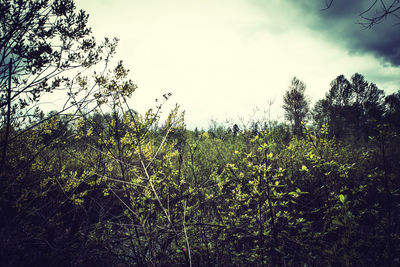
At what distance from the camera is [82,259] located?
252cm

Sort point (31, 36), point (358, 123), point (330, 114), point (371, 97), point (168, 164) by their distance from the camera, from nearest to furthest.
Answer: point (31, 36) < point (168, 164) < point (330, 114) < point (358, 123) < point (371, 97)

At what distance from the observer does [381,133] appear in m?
1.96

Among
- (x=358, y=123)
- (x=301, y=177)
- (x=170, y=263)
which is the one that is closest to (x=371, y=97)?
(x=358, y=123)

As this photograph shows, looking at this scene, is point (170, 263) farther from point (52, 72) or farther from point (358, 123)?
point (358, 123)

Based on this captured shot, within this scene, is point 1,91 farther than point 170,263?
No

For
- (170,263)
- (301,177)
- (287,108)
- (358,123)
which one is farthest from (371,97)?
(170,263)

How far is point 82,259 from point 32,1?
337 cm

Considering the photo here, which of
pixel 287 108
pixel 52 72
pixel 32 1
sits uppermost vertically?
pixel 287 108

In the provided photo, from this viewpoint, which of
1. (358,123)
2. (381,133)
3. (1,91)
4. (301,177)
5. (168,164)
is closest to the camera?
(1,91)

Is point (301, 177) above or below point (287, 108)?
below

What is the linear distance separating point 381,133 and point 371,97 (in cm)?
3323

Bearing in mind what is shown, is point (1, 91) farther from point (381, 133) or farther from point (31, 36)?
point (381, 133)

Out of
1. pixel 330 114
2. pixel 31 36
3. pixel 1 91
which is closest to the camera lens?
pixel 1 91

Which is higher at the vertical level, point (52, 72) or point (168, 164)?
point (52, 72)
